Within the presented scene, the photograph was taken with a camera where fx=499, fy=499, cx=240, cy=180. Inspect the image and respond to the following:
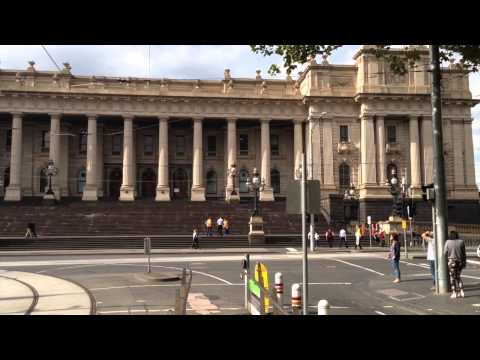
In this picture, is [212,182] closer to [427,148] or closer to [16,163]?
[16,163]

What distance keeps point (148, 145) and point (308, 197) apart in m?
54.9

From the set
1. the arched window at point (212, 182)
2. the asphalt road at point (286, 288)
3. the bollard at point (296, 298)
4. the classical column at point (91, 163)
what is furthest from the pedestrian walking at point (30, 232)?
the bollard at point (296, 298)

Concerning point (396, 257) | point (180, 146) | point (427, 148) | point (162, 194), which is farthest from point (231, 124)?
point (396, 257)

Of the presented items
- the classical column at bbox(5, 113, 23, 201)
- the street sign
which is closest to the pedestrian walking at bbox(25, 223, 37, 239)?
the classical column at bbox(5, 113, 23, 201)

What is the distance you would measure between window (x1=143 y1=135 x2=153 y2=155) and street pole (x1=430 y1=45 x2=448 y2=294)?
164ft

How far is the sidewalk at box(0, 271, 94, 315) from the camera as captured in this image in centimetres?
1064

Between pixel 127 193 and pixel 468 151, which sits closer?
pixel 127 193

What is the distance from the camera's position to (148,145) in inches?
2427

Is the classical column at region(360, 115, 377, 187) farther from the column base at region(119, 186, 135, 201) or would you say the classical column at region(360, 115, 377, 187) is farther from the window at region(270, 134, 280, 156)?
the column base at region(119, 186, 135, 201)

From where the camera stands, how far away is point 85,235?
40562mm

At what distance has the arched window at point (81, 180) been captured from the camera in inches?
2334

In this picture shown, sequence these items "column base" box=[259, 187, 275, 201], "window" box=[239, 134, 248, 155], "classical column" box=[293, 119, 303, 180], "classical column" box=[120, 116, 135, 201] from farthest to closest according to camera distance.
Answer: "window" box=[239, 134, 248, 155]
"classical column" box=[293, 119, 303, 180]
"column base" box=[259, 187, 275, 201]
"classical column" box=[120, 116, 135, 201]

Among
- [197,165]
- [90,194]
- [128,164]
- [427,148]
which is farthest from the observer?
[427,148]
